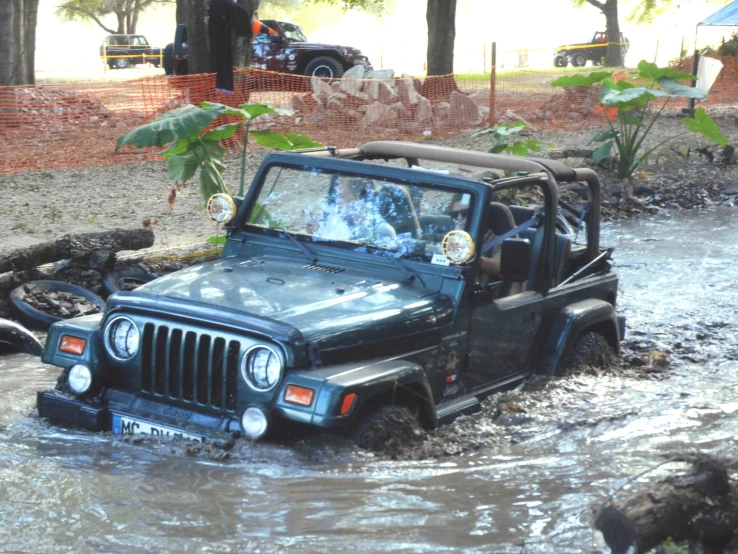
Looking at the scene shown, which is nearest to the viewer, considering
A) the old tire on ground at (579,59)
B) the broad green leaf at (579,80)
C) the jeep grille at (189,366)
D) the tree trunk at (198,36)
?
the jeep grille at (189,366)

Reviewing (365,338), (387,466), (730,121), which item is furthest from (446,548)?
(730,121)

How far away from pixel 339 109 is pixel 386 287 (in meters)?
13.5

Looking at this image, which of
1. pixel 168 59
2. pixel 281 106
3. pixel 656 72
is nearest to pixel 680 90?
pixel 656 72

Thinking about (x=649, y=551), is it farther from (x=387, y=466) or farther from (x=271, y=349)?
(x=271, y=349)

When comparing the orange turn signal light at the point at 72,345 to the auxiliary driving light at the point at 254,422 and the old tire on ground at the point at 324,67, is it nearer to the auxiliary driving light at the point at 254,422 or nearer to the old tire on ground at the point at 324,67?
the auxiliary driving light at the point at 254,422

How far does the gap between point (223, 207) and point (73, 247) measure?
10.3 feet

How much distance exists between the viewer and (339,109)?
1823 centimetres

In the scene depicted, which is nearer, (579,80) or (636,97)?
(636,97)

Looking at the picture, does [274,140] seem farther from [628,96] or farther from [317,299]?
[628,96]

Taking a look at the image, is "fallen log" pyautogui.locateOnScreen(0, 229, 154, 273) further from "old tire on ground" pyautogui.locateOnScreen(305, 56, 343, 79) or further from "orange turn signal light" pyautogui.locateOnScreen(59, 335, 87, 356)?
"old tire on ground" pyautogui.locateOnScreen(305, 56, 343, 79)

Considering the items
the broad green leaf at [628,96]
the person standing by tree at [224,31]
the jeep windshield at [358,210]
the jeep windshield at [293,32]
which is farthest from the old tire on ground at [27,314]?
the jeep windshield at [293,32]

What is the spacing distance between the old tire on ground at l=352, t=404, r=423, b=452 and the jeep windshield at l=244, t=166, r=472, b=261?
93 centimetres

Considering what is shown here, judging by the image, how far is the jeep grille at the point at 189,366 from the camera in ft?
15.0

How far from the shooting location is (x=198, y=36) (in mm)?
16234
